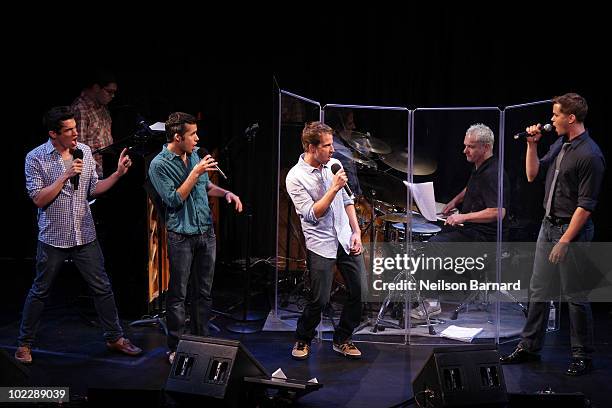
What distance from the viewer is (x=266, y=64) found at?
8281 millimetres

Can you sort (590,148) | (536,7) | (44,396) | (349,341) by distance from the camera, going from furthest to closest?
(536,7)
(349,341)
(590,148)
(44,396)

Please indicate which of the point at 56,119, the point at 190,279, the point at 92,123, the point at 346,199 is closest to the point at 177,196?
the point at 190,279

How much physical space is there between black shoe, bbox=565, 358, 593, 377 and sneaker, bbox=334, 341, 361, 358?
1.40m

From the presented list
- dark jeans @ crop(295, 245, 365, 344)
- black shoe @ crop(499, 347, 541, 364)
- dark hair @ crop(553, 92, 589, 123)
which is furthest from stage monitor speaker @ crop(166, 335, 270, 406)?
dark hair @ crop(553, 92, 589, 123)

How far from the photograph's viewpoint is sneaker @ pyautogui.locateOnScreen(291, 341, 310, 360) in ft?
17.4

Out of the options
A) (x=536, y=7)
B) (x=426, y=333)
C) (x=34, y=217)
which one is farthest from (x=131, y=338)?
(x=536, y=7)

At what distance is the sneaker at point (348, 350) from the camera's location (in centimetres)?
538

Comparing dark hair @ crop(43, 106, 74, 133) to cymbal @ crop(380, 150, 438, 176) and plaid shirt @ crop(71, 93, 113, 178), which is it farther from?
cymbal @ crop(380, 150, 438, 176)

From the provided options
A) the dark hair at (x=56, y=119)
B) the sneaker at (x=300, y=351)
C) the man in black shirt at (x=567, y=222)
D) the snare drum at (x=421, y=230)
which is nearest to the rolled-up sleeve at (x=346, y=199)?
the snare drum at (x=421, y=230)

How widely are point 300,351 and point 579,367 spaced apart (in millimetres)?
1851

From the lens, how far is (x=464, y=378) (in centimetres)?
404

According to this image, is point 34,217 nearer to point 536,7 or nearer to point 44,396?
point 44,396

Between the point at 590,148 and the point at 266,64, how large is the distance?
13.8 ft

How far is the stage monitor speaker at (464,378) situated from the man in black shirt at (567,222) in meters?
1.08
